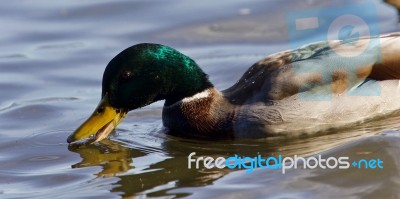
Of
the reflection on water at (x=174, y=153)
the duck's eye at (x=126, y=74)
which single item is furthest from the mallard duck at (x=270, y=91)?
the reflection on water at (x=174, y=153)

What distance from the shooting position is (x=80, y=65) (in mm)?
11227

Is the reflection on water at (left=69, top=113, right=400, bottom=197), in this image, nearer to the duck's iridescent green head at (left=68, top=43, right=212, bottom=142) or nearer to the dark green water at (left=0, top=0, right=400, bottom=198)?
the dark green water at (left=0, top=0, right=400, bottom=198)

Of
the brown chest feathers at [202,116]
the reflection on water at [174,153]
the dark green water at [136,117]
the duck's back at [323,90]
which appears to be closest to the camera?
the dark green water at [136,117]

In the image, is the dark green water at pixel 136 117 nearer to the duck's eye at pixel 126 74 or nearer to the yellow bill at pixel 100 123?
the yellow bill at pixel 100 123

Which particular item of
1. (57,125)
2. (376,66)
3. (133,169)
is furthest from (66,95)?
(376,66)

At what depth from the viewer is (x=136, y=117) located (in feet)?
30.7

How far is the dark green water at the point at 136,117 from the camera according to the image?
710 centimetres

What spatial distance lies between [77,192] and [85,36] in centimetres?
529

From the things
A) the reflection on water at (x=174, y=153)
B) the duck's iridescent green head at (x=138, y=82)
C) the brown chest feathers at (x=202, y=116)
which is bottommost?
the reflection on water at (x=174, y=153)

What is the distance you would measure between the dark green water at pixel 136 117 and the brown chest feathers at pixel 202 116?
99 millimetres

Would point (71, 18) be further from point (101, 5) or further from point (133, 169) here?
point (133, 169)

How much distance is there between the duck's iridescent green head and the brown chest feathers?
10 cm

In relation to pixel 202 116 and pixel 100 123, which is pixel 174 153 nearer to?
pixel 202 116

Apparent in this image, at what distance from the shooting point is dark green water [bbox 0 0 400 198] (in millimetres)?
7102
